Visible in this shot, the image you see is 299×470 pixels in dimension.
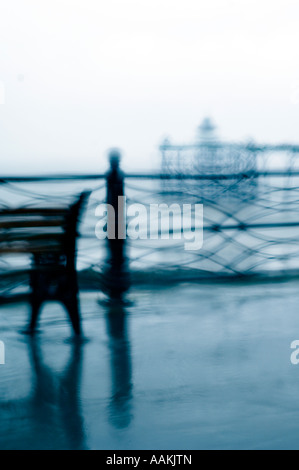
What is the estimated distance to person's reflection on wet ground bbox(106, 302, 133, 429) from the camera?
1.71 metres

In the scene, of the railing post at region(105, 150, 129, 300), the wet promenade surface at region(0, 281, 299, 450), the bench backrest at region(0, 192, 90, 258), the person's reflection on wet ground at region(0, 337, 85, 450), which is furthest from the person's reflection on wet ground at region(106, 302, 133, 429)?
the bench backrest at region(0, 192, 90, 258)

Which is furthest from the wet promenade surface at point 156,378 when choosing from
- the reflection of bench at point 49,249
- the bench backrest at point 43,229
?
the bench backrest at point 43,229

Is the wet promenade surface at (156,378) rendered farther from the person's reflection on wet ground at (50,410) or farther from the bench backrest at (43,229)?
the bench backrest at (43,229)

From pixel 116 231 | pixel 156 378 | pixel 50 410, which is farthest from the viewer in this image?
pixel 116 231

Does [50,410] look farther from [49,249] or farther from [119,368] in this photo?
[49,249]

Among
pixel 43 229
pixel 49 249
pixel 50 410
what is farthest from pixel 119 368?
pixel 43 229

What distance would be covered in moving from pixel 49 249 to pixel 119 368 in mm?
771

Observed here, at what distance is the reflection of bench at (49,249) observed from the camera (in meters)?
2.50

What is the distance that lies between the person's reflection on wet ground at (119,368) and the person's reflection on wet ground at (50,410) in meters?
0.13

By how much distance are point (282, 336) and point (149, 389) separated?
2.97ft

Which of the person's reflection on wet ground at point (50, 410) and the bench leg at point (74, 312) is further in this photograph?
the bench leg at point (74, 312)

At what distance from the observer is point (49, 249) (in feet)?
8.39
